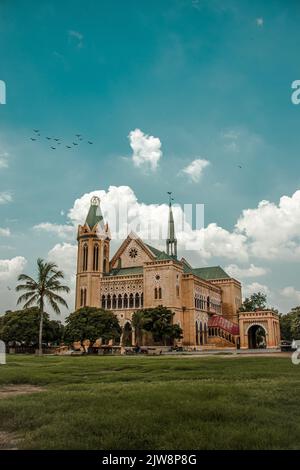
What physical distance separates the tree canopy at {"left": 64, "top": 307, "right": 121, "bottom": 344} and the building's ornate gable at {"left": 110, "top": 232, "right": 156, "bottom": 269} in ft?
72.1

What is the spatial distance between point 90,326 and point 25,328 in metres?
10.0

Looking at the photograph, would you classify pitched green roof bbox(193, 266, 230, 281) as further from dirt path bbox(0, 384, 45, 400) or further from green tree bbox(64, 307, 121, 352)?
dirt path bbox(0, 384, 45, 400)

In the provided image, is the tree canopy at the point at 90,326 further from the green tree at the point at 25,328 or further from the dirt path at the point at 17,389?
the dirt path at the point at 17,389

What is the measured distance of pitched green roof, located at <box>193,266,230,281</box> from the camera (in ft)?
294

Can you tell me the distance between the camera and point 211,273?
91188 millimetres

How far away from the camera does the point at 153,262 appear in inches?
2788

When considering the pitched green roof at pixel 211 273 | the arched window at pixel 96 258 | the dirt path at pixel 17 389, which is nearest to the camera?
the dirt path at pixel 17 389

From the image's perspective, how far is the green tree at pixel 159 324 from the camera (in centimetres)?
5938

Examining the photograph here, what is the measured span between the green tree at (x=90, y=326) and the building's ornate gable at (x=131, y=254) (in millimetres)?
21972

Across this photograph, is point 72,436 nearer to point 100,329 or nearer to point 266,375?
point 266,375

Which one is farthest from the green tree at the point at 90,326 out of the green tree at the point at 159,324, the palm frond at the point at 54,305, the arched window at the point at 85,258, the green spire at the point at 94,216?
the green spire at the point at 94,216

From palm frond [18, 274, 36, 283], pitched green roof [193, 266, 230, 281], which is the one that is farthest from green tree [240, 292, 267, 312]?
palm frond [18, 274, 36, 283]

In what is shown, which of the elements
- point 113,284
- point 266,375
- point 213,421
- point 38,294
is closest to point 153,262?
point 113,284
